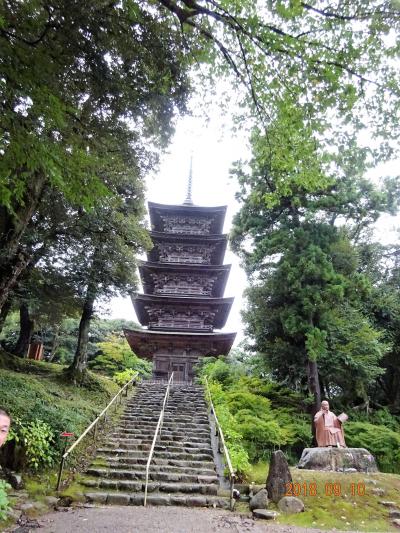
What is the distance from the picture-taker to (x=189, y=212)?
2331 centimetres

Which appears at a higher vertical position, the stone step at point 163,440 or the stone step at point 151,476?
the stone step at point 163,440

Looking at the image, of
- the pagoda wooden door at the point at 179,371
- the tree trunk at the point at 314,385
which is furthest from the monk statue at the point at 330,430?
the pagoda wooden door at the point at 179,371

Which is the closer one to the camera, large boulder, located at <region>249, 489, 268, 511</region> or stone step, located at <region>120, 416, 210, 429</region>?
large boulder, located at <region>249, 489, 268, 511</region>

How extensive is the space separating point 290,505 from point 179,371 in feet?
42.4

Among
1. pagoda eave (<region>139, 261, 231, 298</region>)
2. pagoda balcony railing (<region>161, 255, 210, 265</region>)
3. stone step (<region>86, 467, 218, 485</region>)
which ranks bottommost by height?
stone step (<region>86, 467, 218, 485</region>)

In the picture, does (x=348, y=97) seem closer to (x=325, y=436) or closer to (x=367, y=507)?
(x=367, y=507)

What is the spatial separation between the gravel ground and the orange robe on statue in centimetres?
328

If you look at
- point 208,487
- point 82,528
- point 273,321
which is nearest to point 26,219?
point 82,528

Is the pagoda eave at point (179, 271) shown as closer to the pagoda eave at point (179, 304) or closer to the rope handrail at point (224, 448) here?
the pagoda eave at point (179, 304)

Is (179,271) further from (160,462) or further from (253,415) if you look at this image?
(160,462)

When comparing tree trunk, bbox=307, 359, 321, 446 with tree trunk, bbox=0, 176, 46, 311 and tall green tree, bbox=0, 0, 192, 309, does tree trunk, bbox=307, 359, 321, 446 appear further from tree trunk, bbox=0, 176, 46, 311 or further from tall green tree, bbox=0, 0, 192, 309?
tree trunk, bbox=0, 176, 46, 311

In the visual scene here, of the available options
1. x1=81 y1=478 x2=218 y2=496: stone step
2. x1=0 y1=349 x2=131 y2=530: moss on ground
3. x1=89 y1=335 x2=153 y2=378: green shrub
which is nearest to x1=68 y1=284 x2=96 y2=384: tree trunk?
x1=0 y1=349 x2=131 y2=530: moss on ground

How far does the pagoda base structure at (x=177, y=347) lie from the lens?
60.0 ft

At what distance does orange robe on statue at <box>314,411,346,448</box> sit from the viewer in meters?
8.31
